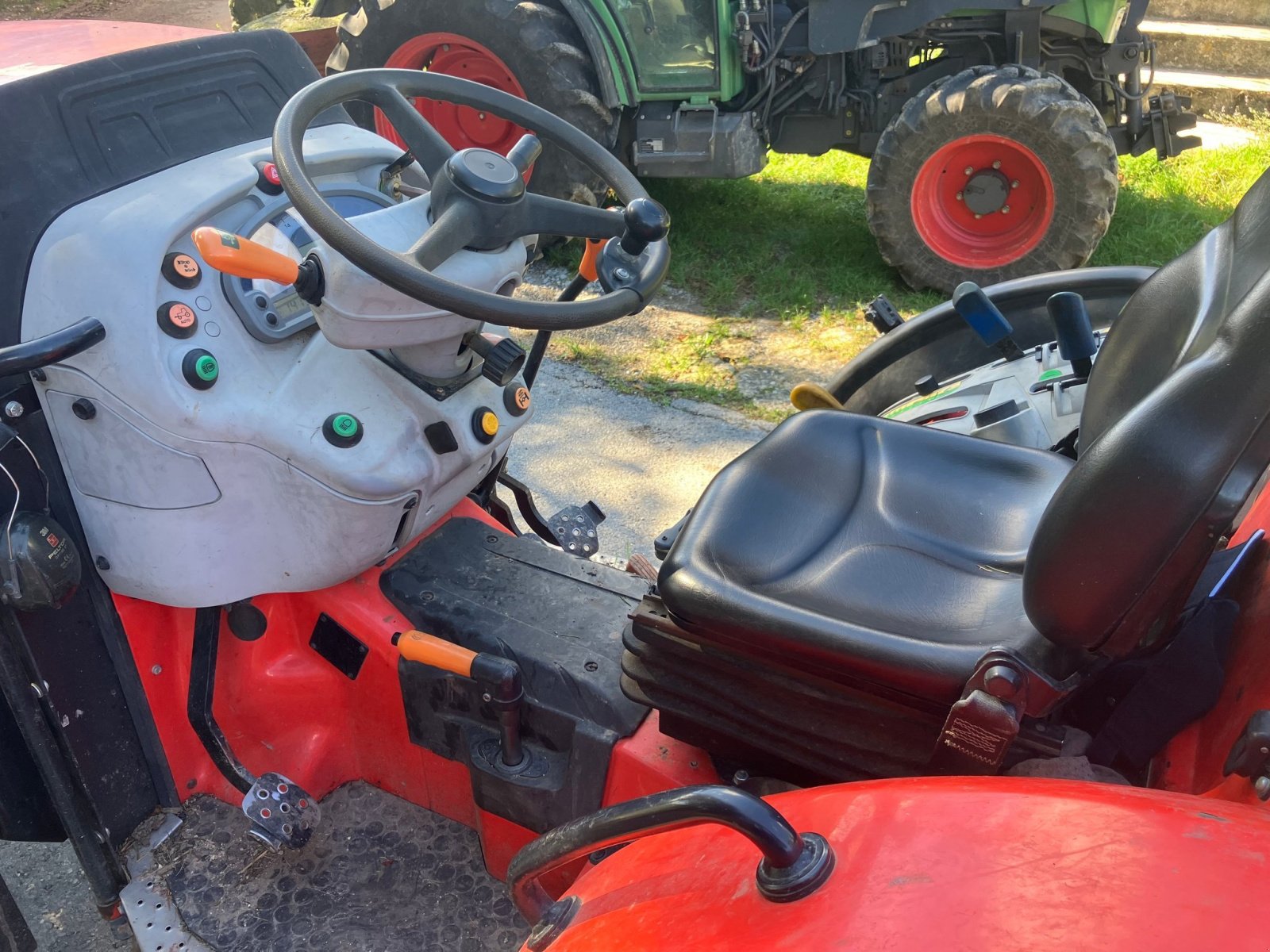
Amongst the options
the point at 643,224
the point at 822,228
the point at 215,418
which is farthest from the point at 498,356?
the point at 822,228

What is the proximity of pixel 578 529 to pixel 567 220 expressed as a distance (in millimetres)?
773

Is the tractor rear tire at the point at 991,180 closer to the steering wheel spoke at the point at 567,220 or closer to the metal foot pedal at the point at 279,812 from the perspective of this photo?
the steering wheel spoke at the point at 567,220

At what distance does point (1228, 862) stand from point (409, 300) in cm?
101

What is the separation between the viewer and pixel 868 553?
1.36 m

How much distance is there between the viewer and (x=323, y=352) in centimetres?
147

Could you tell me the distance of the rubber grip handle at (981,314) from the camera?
1.93 metres

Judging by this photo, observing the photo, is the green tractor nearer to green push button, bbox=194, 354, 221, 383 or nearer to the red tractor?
the red tractor

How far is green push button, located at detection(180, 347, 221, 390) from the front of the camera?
1.37 metres

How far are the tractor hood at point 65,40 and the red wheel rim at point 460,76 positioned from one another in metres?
2.42

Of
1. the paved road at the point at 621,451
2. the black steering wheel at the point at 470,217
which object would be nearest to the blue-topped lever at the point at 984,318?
the black steering wheel at the point at 470,217

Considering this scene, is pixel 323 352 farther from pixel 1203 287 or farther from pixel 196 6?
pixel 196 6

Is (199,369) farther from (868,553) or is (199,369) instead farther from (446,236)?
(868,553)

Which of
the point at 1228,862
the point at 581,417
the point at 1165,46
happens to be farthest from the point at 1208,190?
the point at 1228,862

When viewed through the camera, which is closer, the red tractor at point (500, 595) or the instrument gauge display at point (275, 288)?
the red tractor at point (500, 595)
